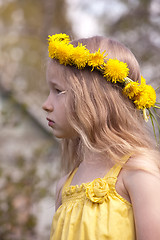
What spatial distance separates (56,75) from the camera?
1.72m

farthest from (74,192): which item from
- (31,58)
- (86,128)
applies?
(31,58)

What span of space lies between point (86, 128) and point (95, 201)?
1.13 feet

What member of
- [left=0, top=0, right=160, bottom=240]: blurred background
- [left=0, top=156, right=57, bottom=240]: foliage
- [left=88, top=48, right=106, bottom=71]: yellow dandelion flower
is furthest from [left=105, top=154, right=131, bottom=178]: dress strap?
[left=0, top=156, right=57, bottom=240]: foliage

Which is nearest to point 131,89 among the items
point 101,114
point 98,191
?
point 101,114

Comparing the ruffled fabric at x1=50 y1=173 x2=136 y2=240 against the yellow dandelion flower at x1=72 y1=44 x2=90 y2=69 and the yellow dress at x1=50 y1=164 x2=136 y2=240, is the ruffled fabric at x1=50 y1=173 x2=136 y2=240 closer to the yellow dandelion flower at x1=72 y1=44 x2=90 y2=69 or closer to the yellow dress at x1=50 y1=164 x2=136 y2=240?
the yellow dress at x1=50 y1=164 x2=136 y2=240

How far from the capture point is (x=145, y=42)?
3.92 m

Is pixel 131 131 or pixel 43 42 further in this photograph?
pixel 43 42

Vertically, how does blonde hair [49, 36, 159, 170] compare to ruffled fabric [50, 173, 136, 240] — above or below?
above

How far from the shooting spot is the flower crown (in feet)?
5.32

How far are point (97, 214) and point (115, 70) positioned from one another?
657mm

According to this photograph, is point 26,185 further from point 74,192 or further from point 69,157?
point 74,192

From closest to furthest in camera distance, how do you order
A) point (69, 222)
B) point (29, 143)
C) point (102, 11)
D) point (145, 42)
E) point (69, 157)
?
point (69, 222)
point (69, 157)
point (145, 42)
point (102, 11)
point (29, 143)

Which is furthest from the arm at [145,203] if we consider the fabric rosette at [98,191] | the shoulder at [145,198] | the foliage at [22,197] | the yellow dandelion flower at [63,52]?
the foliage at [22,197]

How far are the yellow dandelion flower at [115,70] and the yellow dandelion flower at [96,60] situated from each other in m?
0.03
